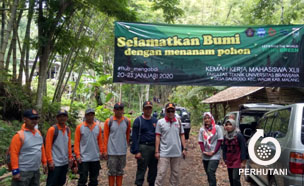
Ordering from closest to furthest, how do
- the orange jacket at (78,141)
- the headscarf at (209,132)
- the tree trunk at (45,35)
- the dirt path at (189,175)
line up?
the orange jacket at (78,141), the headscarf at (209,132), the dirt path at (189,175), the tree trunk at (45,35)

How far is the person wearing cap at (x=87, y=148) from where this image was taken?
16.5 feet

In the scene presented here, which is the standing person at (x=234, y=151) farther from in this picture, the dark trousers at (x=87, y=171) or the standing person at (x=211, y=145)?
the dark trousers at (x=87, y=171)

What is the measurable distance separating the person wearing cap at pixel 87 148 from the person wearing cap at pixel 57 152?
244mm

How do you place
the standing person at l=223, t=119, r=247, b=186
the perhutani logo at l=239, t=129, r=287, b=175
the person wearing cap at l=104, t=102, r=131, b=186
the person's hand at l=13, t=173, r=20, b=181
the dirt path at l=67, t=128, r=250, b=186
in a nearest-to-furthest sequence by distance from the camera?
the person's hand at l=13, t=173, r=20, b=181
the perhutani logo at l=239, t=129, r=287, b=175
the standing person at l=223, t=119, r=247, b=186
the person wearing cap at l=104, t=102, r=131, b=186
the dirt path at l=67, t=128, r=250, b=186

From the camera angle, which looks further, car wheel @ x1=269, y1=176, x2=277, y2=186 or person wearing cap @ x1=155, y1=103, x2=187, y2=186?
person wearing cap @ x1=155, y1=103, x2=187, y2=186

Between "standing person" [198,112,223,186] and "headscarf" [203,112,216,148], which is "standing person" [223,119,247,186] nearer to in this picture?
"standing person" [198,112,223,186]

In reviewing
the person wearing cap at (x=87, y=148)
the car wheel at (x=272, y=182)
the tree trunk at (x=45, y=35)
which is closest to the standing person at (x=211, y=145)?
the car wheel at (x=272, y=182)

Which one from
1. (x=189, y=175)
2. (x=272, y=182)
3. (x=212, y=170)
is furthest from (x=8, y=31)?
(x=272, y=182)

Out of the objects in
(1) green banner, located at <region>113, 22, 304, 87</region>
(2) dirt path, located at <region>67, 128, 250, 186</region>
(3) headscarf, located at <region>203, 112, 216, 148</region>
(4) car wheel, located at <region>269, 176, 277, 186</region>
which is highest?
(1) green banner, located at <region>113, 22, 304, 87</region>

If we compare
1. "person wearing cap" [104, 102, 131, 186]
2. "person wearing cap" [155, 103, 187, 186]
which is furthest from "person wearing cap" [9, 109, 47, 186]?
"person wearing cap" [155, 103, 187, 186]

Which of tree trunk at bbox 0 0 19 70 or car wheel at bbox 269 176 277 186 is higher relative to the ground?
tree trunk at bbox 0 0 19 70

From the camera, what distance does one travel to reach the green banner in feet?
22.7

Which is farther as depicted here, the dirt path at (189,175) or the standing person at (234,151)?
the dirt path at (189,175)

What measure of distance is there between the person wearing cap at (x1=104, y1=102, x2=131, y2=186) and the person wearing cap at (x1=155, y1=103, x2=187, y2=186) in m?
0.65
